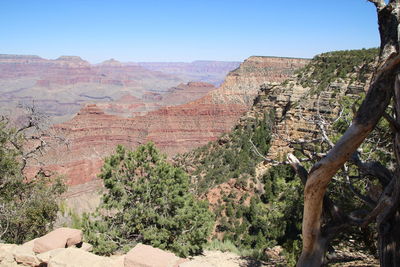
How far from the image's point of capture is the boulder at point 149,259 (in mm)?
7512

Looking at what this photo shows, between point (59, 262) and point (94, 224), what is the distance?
19.1 feet

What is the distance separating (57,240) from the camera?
988cm

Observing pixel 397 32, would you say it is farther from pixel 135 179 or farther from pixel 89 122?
pixel 89 122

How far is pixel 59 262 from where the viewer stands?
7.96 meters

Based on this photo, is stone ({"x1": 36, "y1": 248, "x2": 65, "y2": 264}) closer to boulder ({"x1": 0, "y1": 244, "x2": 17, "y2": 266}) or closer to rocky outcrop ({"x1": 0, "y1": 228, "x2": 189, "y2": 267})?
rocky outcrop ({"x1": 0, "y1": 228, "x2": 189, "y2": 267})

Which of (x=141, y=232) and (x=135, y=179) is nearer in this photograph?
(x=141, y=232)

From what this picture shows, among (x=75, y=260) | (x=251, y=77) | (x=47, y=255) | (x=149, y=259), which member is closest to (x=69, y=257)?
(x=75, y=260)

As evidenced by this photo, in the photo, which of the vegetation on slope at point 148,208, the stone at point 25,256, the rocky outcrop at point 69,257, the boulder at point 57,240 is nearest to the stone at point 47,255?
the rocky outcrop at point 69,257

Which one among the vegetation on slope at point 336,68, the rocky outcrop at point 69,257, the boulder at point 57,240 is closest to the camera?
the rocky outcrop at point 69,257

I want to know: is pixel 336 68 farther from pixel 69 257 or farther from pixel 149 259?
pixel 69 257

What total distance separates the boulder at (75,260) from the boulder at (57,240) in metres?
1.40

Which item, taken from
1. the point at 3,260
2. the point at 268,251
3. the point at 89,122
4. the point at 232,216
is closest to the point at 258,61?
the point at 89,122

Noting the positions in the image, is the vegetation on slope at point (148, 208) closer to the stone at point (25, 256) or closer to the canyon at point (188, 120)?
the stone at point (25, 256)

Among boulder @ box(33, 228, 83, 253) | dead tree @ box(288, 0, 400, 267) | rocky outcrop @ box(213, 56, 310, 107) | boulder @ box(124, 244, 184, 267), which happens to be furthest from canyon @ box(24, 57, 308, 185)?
dead tree @ box(288, 0, 400, 267)
